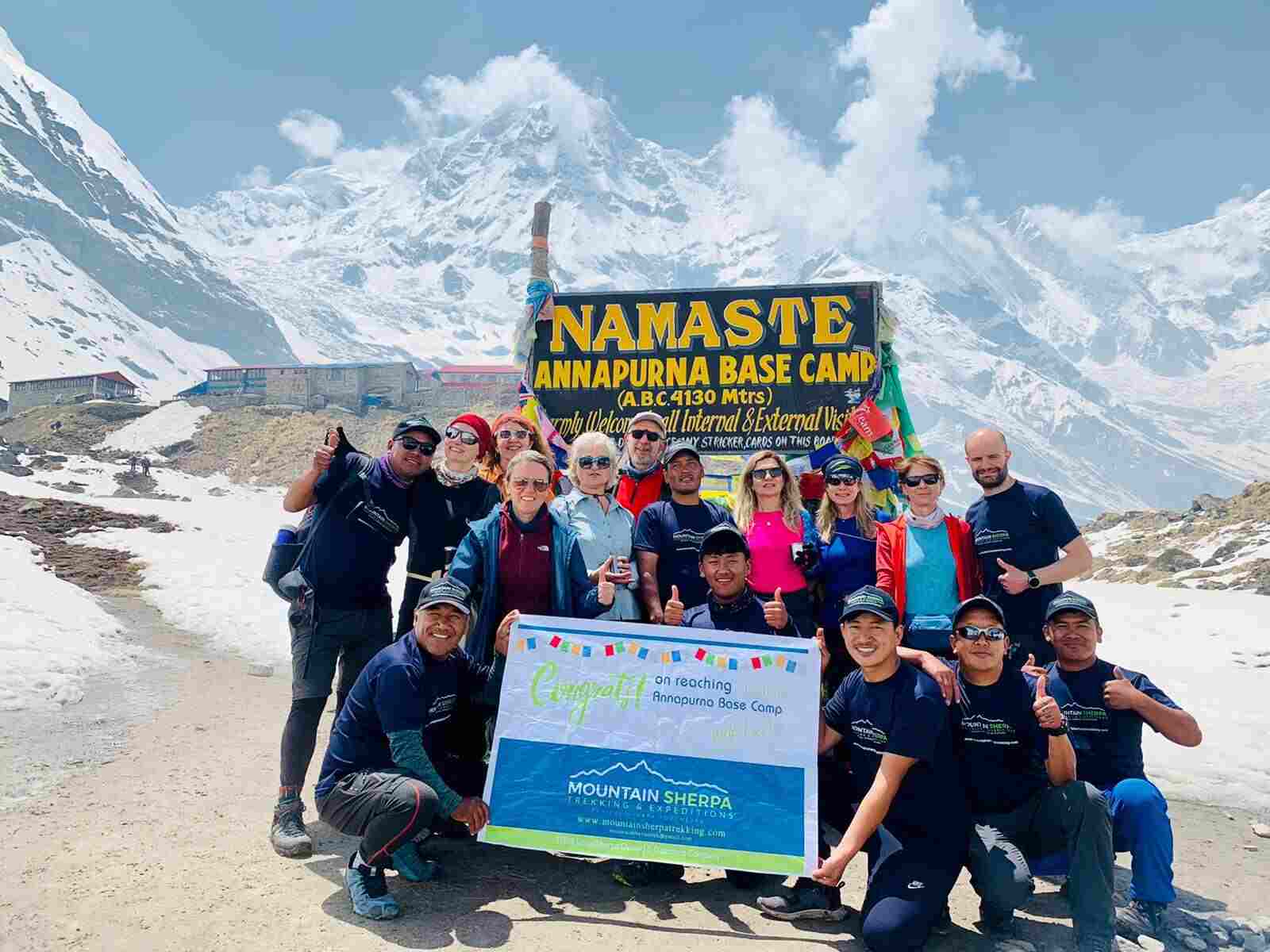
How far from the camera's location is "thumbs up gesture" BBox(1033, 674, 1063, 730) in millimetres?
4109

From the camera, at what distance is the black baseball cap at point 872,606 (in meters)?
4.18

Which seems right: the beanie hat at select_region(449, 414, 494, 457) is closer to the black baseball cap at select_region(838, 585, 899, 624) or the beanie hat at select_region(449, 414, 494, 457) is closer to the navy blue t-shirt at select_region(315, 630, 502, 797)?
the navy blue t-shirt at select_region(315, 630, 502, 797)

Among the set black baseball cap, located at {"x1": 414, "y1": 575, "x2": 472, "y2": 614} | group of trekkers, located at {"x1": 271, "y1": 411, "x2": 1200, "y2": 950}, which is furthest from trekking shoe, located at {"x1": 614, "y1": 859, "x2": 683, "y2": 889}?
black baseball cap, located at {"x1": 414, "y1": 575, "x2": 472, "y2": 614}

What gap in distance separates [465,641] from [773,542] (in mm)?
1909

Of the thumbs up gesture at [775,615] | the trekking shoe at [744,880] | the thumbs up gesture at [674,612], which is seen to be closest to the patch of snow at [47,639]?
the thumbs up gesture at [674,612]

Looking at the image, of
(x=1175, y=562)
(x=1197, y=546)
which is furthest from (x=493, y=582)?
(x=1197, y=546)

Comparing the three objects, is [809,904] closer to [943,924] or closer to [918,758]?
[943,924]

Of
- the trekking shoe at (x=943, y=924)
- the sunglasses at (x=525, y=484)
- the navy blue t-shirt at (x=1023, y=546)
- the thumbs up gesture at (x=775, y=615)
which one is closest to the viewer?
the trekking shoe at (x=943, y=924)

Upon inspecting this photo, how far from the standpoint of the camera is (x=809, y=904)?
169 inches

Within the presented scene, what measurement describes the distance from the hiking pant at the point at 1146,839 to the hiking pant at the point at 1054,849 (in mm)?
218

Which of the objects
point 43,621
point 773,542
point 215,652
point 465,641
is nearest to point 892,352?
point 773,542

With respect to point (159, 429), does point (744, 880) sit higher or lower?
lower

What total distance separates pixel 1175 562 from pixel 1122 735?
72.4 ft

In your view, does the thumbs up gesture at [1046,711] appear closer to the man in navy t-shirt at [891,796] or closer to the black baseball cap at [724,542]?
the man in navy t-shirt at [891,796]
